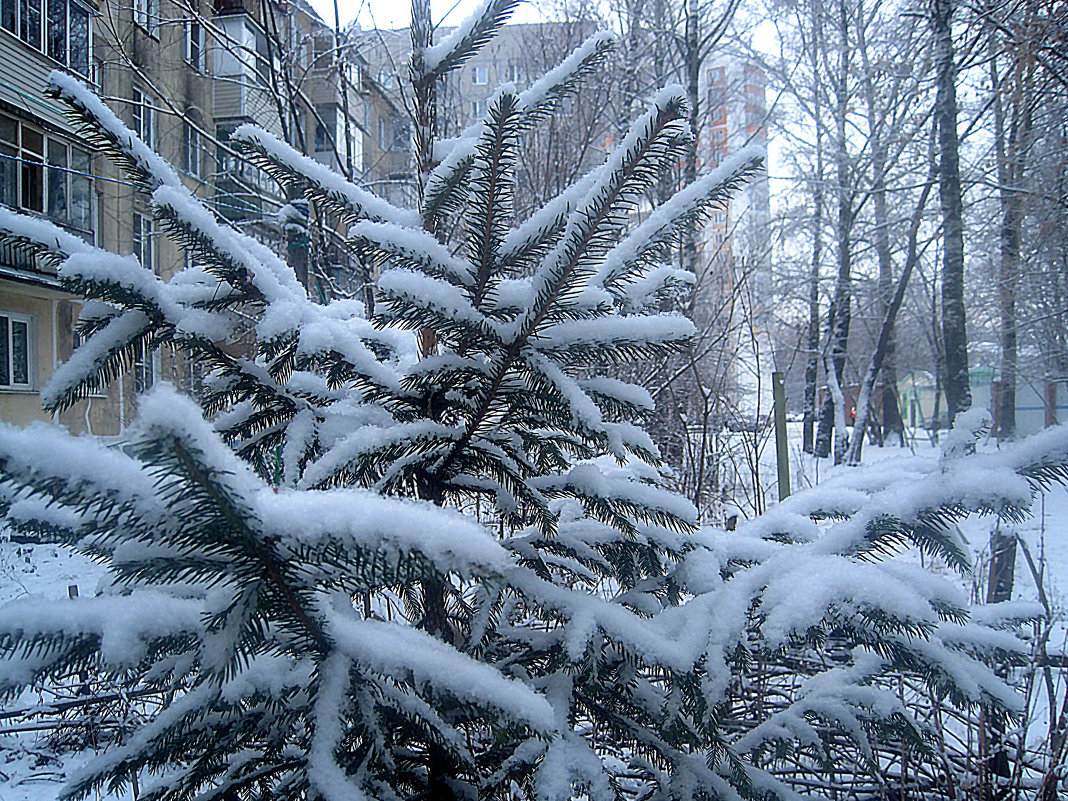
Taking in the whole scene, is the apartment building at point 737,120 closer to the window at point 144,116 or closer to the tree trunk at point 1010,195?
the tree trunk at point 1010,195

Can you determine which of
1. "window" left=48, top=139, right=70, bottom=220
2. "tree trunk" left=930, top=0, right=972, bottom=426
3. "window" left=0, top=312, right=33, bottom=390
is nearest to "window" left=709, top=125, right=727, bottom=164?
"tree trunk" left=930, top=0, right=972, bottom=426

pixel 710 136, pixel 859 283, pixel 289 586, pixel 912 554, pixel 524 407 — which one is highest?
pixel 710 136

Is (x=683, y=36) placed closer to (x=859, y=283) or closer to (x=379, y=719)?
(x=859, y=283)

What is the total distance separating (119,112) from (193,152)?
114cm

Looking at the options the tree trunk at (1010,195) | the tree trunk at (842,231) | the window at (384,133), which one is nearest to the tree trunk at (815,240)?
the tree trunk at (842,231)

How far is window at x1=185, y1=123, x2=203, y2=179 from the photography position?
15.7 ft

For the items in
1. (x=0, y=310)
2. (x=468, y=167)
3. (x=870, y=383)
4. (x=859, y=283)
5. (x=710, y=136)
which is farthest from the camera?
(x=859, y=283)

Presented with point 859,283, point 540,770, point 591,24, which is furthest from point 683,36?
point 540,770

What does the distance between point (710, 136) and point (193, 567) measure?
11769 mm

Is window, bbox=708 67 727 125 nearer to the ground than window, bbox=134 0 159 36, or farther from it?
farther from it

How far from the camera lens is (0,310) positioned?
9.23 ft

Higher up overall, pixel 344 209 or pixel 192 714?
pixel 344 209

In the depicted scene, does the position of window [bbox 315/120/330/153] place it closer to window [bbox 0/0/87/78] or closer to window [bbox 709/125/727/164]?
window [bbox 0/0/87/78]

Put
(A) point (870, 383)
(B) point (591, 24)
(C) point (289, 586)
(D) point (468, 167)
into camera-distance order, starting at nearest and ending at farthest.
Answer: (C) point (289, 586), (D) point (468, 167), (B) point (591, 24), (A) point (870, 383)
